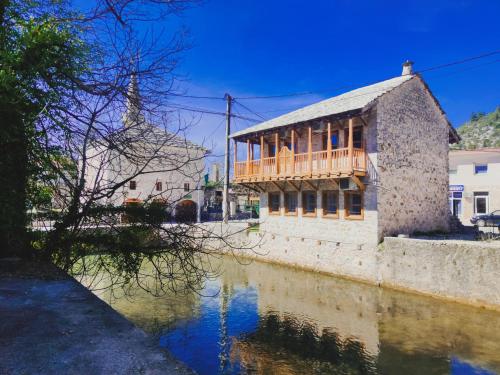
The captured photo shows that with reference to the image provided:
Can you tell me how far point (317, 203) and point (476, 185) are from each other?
53.5 ft

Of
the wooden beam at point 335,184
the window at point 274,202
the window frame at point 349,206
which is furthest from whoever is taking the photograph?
the window at point 274,202

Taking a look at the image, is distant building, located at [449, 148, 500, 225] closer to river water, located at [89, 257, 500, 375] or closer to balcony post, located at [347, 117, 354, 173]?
balcony post, located at [347, 117, 354, 173]

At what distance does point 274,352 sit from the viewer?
929 cm

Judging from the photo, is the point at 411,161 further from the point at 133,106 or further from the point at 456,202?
the point at 133,106

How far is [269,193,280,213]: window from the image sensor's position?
21970mm

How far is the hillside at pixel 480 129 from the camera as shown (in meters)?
80.1

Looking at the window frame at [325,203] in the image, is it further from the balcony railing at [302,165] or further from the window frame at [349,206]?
the balcony railing at [302,165]

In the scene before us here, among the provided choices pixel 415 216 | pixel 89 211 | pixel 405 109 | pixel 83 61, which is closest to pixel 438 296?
pixel 415 216

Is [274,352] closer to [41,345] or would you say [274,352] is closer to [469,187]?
[41,345]

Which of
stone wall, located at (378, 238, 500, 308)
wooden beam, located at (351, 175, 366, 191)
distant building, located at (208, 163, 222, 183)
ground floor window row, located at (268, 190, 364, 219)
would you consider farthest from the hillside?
stone wall, located at (378, 238, 500, 308)

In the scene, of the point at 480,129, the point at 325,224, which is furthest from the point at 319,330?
the point at 480,129

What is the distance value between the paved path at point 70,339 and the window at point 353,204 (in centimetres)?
1490

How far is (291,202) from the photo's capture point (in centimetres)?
2119

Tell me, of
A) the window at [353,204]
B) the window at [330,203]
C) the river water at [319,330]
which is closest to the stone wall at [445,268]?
the river water at [319,330]
